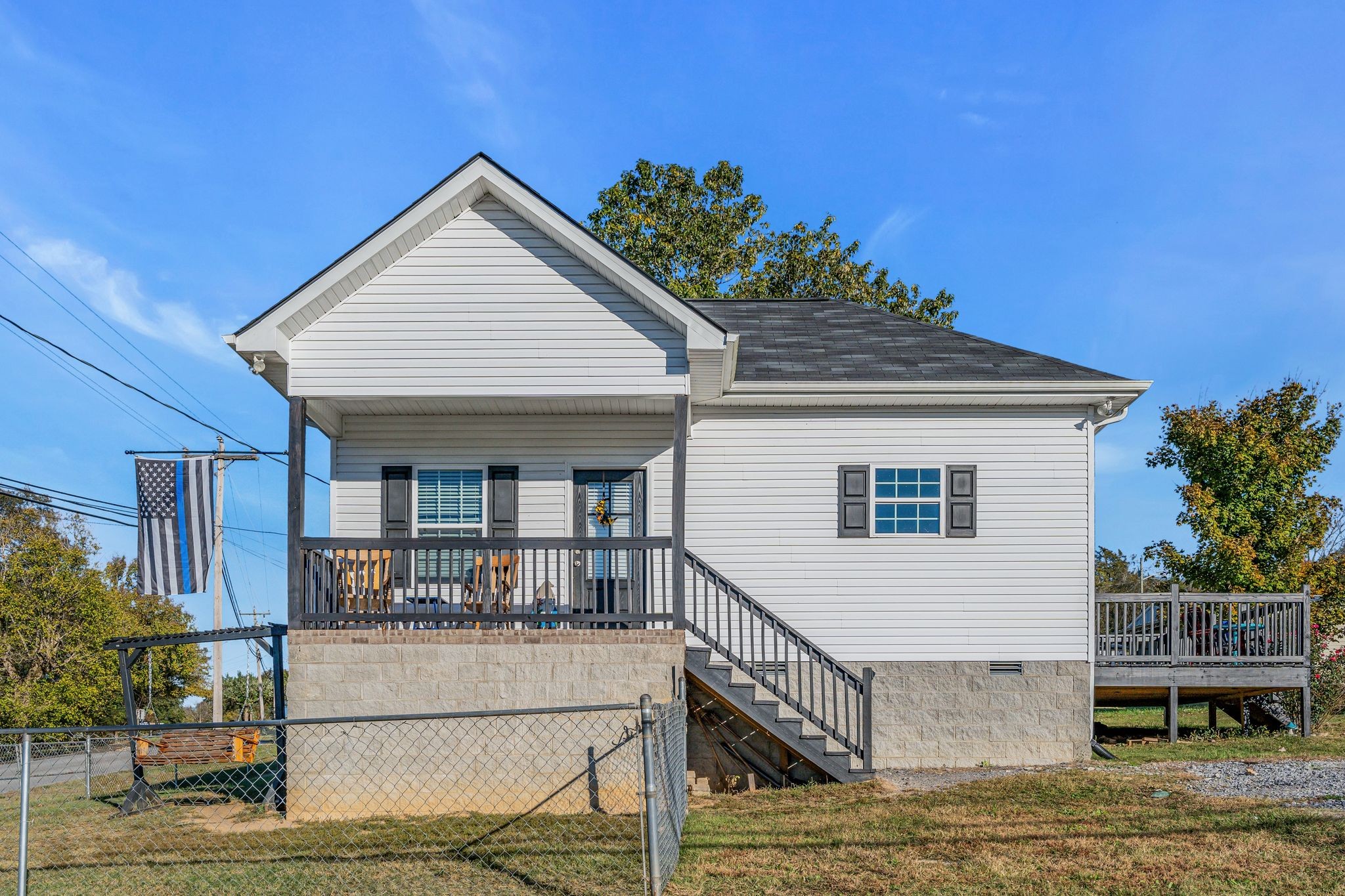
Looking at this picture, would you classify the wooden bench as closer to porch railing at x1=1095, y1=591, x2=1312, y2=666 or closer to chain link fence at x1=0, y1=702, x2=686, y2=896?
chain link fence at x1=0, y1=702, x2=686, y2=896

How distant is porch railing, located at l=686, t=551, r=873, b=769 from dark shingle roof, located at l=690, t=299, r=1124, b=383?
281 cm

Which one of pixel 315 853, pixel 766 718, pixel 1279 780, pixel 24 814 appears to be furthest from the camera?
pixel 766 718

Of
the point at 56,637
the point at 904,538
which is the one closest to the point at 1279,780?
the point at 904,538

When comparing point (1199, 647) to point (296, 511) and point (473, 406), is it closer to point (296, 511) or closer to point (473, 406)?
point (473, 406)

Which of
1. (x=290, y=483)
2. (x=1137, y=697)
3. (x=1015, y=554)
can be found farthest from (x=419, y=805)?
(x=1137, y=697)

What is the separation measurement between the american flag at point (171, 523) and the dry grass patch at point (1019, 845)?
11869 millimetres

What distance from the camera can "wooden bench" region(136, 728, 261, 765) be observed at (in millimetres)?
11047

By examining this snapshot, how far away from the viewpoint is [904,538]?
12.9 m

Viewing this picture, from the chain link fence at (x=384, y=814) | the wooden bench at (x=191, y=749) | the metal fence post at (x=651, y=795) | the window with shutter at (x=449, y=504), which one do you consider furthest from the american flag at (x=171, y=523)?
the metal fence post at (x=651, y=795)

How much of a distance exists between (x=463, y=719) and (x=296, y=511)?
2.73 metres

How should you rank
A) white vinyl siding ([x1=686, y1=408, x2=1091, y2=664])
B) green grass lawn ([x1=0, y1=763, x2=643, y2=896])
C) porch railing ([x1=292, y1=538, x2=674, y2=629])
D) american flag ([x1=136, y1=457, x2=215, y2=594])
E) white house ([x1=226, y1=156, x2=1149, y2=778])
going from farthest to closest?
american flag ([x1=136, y1=457, x2=215, y2=594]), white vinyl siding ([x1=686, y1=408, x2=1091, y2=664]), white house ([x1=226, y1=156, x2=1149, y2=778]), porch railing ([x1=292, y1=538, x2=674, y2=629]), green grass lawn ([x1=0, y1=763, x2=643, y2=896])

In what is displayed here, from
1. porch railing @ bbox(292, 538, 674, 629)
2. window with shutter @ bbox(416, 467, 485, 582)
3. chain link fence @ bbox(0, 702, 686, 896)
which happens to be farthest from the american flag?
porch railing @ bbox(292, 538, 674, 629)

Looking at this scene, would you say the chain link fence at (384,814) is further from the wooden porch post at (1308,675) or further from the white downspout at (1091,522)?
the wooden porch post at (1308,675)

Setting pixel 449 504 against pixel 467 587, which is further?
pixel 449 504
